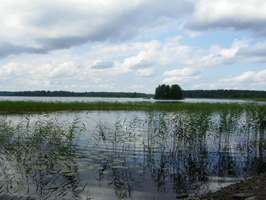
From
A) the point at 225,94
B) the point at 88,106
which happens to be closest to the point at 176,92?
the point at 225,94

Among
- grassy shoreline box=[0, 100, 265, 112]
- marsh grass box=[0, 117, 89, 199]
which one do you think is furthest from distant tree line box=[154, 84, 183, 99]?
marsh grass box=[0, 117, 89, 199]

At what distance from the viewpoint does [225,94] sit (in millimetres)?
162375

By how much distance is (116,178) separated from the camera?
976 cm

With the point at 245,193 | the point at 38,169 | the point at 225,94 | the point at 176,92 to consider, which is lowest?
the point at 38,169

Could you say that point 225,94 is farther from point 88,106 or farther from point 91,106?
point 88,106

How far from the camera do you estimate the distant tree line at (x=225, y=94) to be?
5957 inches

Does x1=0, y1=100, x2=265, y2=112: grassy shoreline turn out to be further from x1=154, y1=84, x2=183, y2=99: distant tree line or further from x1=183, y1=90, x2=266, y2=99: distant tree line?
x1=183, y1=90, x2=266, y2=99: distant tree line

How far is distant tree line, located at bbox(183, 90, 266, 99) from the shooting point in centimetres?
15130

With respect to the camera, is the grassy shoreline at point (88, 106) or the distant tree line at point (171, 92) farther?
the distant tree line at point (171, 92)

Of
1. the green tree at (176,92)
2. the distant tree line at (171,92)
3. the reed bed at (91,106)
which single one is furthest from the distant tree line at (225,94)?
the reed bed at (91,106)

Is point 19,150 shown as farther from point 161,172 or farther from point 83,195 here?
point 161,172

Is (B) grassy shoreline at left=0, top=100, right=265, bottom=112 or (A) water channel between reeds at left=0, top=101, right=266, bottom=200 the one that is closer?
(A) water channel between reeds at left=0, top=101, right=266, bottom=200

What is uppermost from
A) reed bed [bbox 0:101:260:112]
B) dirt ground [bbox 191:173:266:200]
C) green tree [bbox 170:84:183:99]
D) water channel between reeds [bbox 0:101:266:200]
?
green tree [bbox 170:84:183:99]

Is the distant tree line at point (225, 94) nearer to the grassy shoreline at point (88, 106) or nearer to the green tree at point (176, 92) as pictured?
the green tree at point (176, 92)
